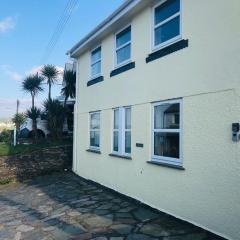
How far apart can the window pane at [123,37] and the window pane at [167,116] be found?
2.97m

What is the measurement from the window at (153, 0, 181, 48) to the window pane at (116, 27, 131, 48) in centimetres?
162

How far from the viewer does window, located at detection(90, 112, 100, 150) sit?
11970mm

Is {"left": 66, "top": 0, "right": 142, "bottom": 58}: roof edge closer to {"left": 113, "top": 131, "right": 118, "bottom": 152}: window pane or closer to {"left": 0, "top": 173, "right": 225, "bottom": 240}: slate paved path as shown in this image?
{"left": 113, "top": 131, "right": 118, "bottom": 152}: window pane

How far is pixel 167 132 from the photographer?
25.0 feet

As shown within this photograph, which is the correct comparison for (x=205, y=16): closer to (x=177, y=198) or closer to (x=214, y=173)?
(x=214, y=173)

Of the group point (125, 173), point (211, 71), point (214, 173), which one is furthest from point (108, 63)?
point (214, 173)

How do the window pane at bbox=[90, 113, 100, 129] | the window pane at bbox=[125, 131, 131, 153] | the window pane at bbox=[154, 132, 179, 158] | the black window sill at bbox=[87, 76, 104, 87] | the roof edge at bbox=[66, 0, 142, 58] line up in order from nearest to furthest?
the window pane at bbox=[154, 132, 179, 158], the roof edge at bbox=[66, 0, 142, 58], the window pane at bbox=[125, 131, 131, 153], the black window sill at bbox=[87, 76, 104, 87], the window pane at bbox=[90, 113, 100, 129]

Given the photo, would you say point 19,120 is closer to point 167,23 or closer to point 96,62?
point 96,62

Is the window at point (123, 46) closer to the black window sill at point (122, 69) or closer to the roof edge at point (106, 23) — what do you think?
the black window sill at point (122, 69)

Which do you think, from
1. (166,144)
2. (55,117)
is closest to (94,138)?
(166,144)

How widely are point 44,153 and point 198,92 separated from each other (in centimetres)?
1024

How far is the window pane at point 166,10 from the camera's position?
7.53 m

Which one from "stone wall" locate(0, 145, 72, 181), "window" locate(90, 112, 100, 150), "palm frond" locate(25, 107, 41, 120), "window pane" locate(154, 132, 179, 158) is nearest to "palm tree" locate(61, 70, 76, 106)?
"palm frond" locate(25, 107, 41, 120)

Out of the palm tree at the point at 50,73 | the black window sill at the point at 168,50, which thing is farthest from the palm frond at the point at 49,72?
the black window sill at the point at 168,50
